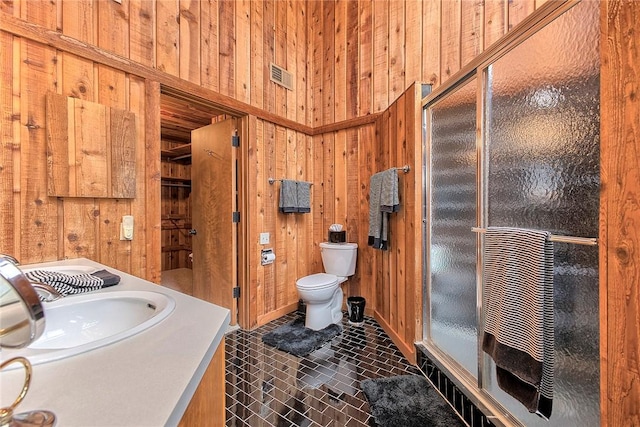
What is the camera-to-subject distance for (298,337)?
2.44m

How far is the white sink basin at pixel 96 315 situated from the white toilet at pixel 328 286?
1.60 meters

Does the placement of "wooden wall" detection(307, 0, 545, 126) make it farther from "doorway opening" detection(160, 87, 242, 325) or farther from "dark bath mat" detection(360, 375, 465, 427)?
"dark bath mat" detection(360, 375, 465, 427)

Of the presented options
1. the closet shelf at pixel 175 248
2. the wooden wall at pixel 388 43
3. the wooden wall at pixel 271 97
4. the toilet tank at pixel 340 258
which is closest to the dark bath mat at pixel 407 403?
the wooden wall at pixel 271 97

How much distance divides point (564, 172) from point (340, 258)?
200 cm

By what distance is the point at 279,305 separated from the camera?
9.70 feet

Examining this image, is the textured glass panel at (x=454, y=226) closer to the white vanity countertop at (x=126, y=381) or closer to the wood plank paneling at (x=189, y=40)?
the white vanity countertop at (x=126, y=381)

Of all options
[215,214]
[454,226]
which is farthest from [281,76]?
[454,226]

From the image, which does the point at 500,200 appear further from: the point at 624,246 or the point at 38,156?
the point at 38,156

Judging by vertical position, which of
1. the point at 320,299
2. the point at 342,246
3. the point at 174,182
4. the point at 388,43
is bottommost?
the point at 320,299

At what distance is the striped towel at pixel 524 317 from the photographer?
1.03 m

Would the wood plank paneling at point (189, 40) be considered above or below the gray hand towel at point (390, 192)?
above

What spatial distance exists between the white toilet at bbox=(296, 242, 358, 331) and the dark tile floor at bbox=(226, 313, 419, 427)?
254mm

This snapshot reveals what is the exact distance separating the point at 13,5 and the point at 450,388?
3180 millimetres

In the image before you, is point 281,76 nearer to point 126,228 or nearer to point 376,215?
point 376,215
